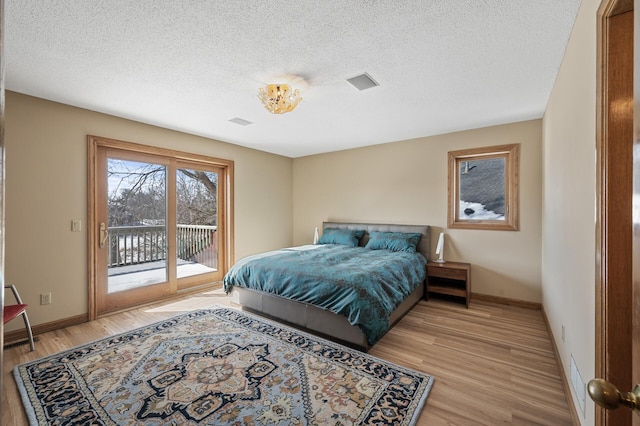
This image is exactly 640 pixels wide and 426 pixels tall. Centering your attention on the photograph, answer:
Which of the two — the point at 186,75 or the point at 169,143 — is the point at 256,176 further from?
the point at 186,75

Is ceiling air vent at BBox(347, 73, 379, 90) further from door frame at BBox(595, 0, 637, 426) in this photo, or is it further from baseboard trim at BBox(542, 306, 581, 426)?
baseboard trim at BBox(542, 306, 581, 426)

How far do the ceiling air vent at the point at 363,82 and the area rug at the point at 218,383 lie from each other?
2367mm

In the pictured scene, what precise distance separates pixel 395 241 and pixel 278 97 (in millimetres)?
2658

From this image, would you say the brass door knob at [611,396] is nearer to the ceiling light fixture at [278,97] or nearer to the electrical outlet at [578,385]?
the electrical outlet at [578,385]

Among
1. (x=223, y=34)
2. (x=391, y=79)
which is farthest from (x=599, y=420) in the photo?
(x=223, y=34)

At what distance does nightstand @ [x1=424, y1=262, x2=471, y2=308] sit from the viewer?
3666 mm

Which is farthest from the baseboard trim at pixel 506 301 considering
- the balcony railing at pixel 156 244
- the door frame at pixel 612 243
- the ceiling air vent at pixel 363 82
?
the balcony railing at pixel 156 244

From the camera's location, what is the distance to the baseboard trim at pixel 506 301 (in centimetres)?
359

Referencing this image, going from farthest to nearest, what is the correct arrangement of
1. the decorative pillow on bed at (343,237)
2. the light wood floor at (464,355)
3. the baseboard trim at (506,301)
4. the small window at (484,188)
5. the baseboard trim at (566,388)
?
the decorative pillow on bed at (343,237), the small window at (484,188), the baseboard trim at (506,301), the light wood floor at (464,355), the baseboard trim at (566,388)

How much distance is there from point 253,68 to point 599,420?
289 centimetres

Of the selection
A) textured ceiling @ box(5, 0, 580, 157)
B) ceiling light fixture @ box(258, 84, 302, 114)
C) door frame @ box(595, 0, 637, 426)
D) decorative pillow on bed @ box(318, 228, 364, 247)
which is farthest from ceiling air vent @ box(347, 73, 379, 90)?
decorative pillow on bed @ box(318, 228, 364, 247)

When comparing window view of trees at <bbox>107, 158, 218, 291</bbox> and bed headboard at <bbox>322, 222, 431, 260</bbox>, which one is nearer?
window view of trees at <bbox>107, 158, 218, 291</bbox>

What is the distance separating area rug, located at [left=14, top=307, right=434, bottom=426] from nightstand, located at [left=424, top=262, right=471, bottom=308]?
1.83 metres

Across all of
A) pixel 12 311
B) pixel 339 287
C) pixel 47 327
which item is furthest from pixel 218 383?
pixel 47 327
